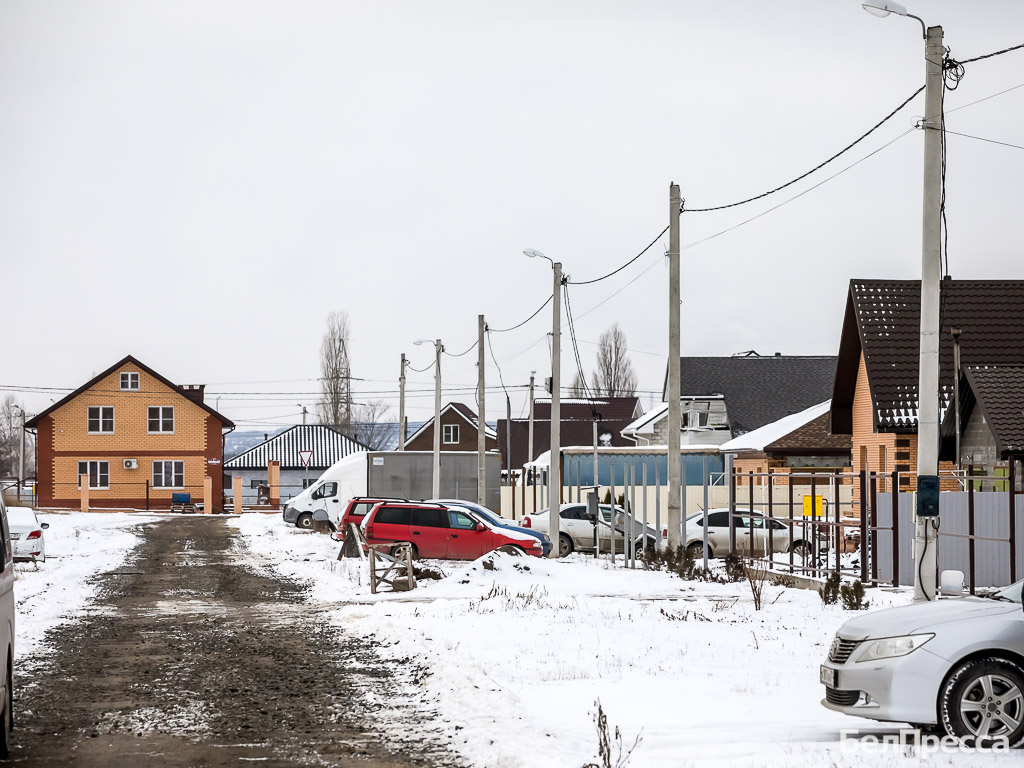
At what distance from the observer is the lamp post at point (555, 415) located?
1224 inches

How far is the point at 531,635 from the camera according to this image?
15.3 meters

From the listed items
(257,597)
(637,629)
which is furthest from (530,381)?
(637,629)

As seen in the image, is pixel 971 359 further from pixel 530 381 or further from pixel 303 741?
pixel 530 381

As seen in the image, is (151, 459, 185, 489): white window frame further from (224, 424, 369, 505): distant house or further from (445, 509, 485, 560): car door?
(445, 509, 485, 560): car door

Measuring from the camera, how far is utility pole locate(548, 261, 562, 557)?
31078 mm

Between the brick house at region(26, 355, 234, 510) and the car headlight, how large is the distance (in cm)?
6580

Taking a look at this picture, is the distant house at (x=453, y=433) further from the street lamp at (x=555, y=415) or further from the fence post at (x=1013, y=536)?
the fence post at (x=1013, y=536)

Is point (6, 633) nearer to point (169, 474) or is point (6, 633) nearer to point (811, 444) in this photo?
point (811, 444)

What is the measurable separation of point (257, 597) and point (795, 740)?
1447 cm

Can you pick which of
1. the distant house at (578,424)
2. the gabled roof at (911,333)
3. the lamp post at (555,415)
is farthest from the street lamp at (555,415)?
the distant house at (578,424)

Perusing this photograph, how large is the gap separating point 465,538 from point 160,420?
48434mm

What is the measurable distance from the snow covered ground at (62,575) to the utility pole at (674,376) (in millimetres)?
11435

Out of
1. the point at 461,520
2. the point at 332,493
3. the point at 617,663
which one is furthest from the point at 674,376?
the point at 332,493

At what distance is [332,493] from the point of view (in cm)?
4872
